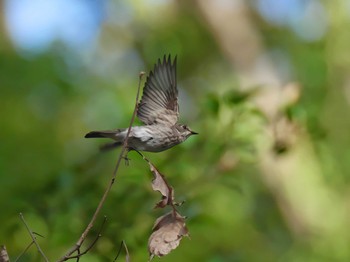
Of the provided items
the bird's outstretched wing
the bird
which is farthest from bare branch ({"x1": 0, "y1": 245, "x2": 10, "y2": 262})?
the bird's outstretched wing

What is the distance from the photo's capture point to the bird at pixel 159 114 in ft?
6.99

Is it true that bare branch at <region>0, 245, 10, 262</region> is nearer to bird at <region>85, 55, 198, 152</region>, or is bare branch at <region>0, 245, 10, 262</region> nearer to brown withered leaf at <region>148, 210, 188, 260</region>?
brown withered leaf at <region>148, 210, 188, 260</region>

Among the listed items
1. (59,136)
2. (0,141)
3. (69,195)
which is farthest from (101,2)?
(69,195)

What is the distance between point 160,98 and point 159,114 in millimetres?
57

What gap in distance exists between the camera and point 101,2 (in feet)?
41.5

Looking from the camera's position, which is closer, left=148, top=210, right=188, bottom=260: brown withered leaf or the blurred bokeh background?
left=148, top=210, right=188, bottom=260: brown withered leaf

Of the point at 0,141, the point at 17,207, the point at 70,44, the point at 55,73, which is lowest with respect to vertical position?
the point at 17,207

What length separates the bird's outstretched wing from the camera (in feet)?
7.18

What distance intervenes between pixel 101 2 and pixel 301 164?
5.43 meters

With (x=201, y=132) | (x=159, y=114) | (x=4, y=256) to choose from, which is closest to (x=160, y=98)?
(x=159, y=114)

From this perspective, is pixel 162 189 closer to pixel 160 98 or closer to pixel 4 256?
pixel 4 256

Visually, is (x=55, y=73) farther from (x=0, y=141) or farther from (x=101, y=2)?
(x=101, y=2)

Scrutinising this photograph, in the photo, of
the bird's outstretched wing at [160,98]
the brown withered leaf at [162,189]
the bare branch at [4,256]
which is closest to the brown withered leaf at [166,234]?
the brown withered leaf at [162,189]

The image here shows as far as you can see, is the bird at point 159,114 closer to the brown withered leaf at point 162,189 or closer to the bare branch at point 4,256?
the brown withered leaf at point 162,189
